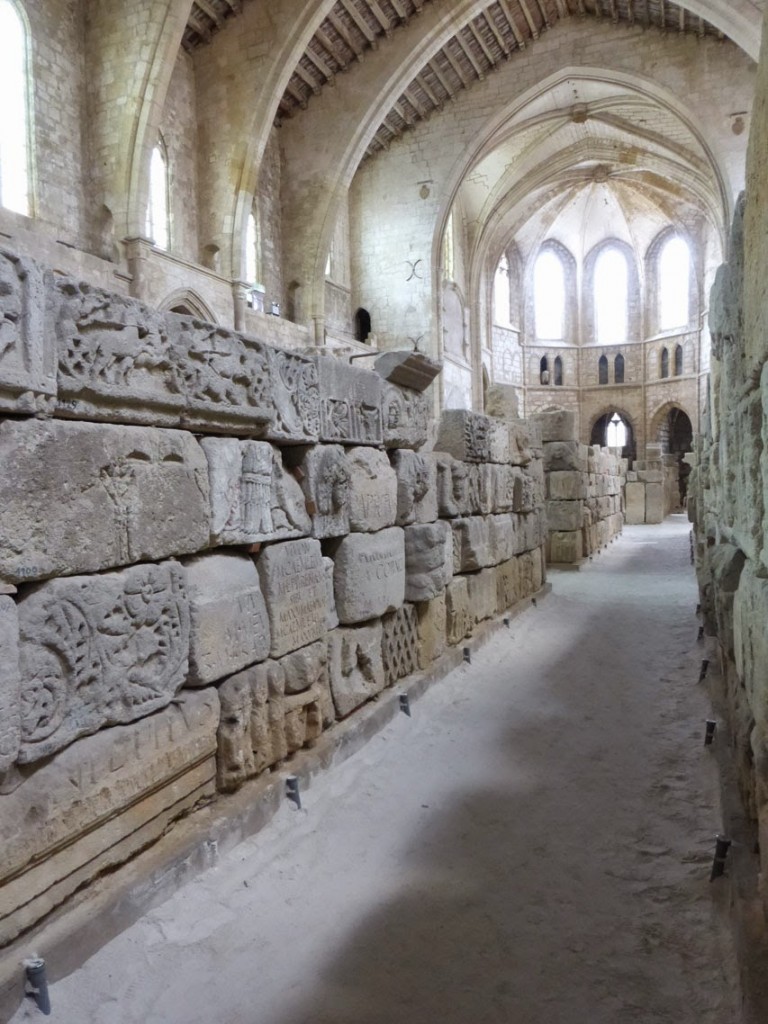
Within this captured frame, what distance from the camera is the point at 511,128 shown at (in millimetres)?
20984

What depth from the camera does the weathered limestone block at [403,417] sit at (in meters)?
4.77

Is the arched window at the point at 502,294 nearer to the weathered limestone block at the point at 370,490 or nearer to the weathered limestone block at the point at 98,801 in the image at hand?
the weathered limestone block at the point at 370,490

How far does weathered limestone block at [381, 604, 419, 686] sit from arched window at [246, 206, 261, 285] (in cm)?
1298

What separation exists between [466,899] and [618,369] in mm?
31011

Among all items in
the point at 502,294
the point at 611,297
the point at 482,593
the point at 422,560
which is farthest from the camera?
the point at 611,297

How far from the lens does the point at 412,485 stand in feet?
16.6

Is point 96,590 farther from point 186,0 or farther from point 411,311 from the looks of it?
point 411,311

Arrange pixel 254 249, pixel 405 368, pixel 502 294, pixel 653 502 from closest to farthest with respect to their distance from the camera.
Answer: pixel 405 368
pixel 254 249
pixel 653 502
pixel 502 294

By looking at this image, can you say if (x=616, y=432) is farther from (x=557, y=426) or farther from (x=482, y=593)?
(x=482, y=593)

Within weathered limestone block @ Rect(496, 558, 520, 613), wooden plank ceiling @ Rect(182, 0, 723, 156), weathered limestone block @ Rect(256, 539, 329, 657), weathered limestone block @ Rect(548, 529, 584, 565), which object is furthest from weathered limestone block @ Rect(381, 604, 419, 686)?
wooden plank ceiling @ Rect(182, 0, 723, 156)

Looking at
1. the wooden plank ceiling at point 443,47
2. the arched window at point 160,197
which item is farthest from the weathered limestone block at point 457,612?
the wooden plank ceiling at point 443,47

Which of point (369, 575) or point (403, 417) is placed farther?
point (403, 417)

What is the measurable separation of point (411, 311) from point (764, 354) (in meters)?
18.8

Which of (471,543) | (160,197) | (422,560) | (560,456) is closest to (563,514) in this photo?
(560,456)
